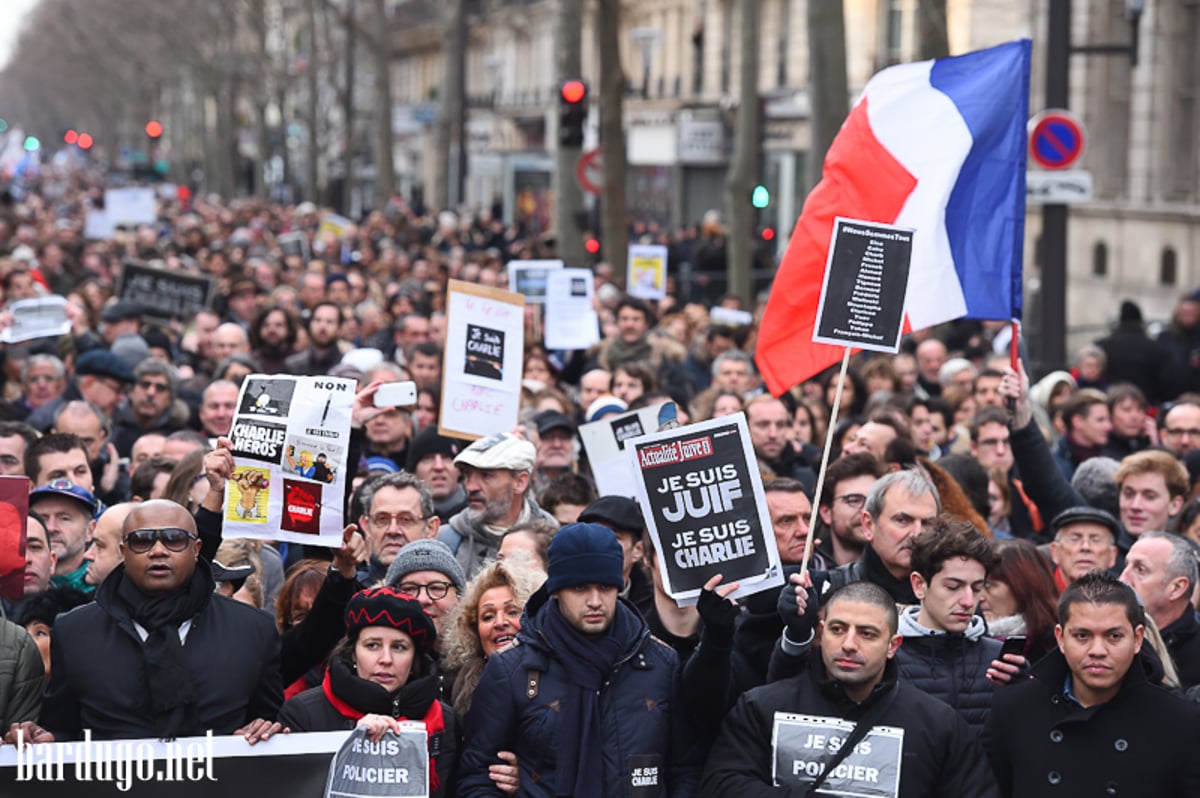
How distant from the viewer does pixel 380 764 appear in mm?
5562

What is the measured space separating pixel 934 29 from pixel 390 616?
48.4 ft

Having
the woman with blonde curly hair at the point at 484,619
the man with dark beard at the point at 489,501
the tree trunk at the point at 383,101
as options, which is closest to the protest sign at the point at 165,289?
the man with dark beard at the point at 489,501

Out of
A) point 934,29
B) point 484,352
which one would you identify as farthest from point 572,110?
point 484,352

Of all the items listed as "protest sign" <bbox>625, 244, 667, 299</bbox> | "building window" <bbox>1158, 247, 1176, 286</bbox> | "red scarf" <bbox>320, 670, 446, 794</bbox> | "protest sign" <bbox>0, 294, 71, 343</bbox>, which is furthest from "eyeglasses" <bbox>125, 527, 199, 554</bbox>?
"building window" <bbox>1158, 247, 1176, 286</bbox>

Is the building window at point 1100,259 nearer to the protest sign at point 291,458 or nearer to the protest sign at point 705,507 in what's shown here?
the protest sign at point 291,458

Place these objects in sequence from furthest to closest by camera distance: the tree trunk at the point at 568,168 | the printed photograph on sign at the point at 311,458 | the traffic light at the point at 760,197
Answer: the tree trunk at the point at 568,168
the traffic light at the point at 760,197
the printed photograph on sign at the point at 311,458

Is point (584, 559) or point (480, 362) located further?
point (480, 362)

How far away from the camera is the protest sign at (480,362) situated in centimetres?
1001

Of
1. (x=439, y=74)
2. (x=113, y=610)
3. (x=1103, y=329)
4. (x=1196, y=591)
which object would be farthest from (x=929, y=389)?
(x=439, y=74)

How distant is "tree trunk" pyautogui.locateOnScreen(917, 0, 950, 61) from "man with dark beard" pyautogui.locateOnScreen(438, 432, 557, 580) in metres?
11.9

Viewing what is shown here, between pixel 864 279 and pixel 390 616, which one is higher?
pixel 864 279

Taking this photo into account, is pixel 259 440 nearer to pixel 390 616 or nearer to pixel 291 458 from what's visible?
pixel 291 458

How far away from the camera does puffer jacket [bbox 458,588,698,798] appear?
5.69 m

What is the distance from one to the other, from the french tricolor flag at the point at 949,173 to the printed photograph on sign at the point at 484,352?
2191 mm
